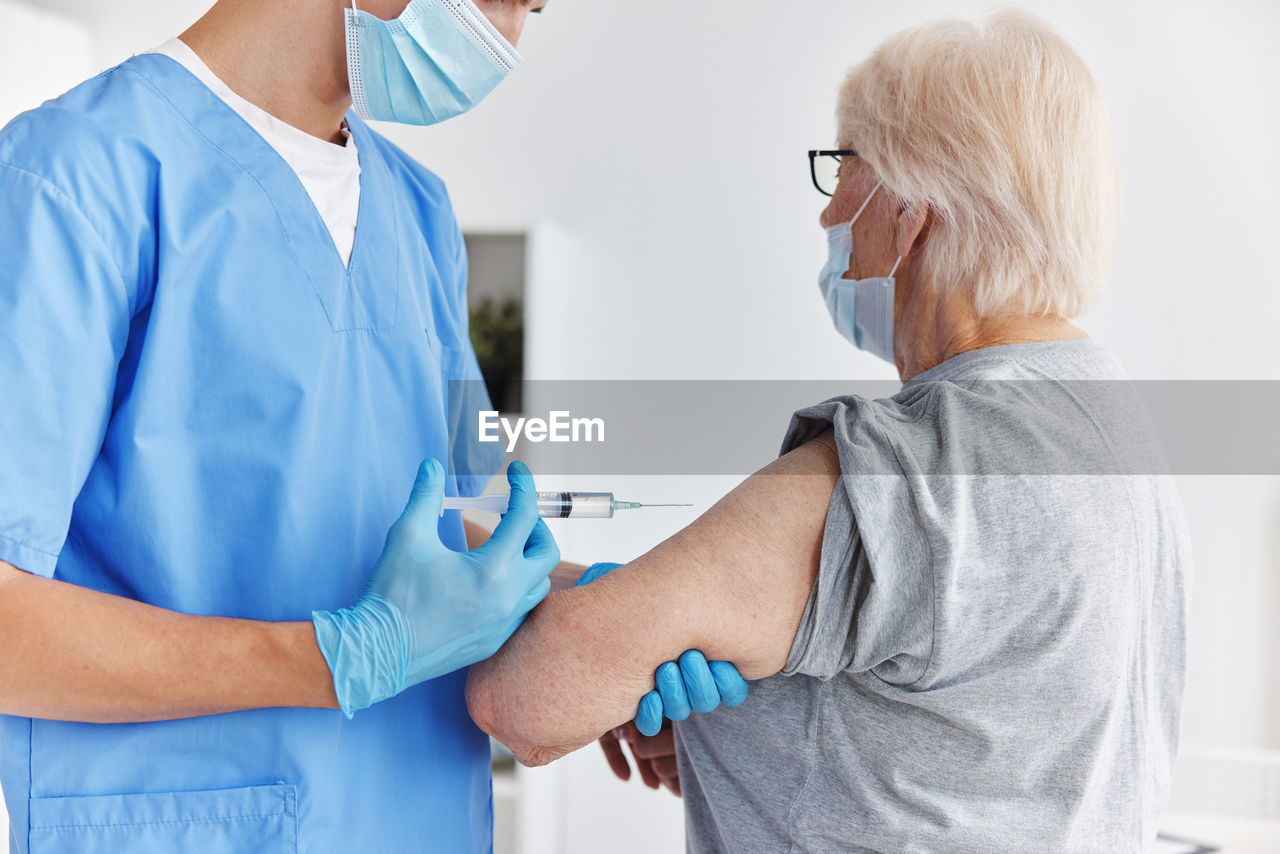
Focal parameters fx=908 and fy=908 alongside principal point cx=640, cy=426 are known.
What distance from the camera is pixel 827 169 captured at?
1.18m

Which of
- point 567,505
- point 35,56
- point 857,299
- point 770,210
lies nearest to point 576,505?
point 567,505

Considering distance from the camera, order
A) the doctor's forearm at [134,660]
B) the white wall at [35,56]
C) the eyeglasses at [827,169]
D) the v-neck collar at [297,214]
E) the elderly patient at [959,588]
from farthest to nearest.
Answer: the white wall at [35,56] < the eyeglasses at [827,169] < the v-neck collar at [297,214] < the elderly patient at [959,588] < the doctor's forearm at [134,660]

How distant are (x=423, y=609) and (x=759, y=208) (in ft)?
5.76

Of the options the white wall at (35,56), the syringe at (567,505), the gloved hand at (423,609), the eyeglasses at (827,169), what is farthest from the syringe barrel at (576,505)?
the white wall at (35,56)

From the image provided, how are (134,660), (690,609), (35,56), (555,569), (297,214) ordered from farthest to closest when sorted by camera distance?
(35,56) → (555,569) → (297,214) → (690,609) → (134,660)

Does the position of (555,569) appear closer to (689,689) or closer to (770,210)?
(689,689)

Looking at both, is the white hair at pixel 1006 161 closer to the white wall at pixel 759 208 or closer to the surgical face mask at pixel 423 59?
the surgical face mask at pixel 423 59

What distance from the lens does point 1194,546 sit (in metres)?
2.05

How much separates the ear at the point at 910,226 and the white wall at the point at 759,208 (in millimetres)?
1201

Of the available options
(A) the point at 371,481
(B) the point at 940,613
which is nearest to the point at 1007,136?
(B) the point at 940,613

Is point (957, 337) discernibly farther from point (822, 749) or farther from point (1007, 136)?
point (822, 749)

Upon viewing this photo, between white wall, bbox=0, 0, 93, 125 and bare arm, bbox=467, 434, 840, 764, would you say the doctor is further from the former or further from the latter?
white wall, bbox=0, 0, 93, 125

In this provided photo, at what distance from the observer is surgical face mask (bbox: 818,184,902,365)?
113 cm

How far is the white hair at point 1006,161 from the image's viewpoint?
981 mm
